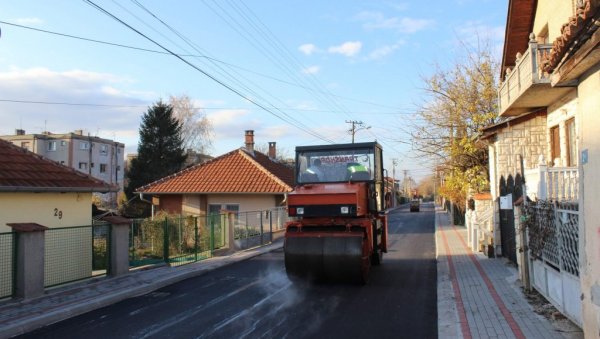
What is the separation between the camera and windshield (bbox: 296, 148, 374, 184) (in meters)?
11.6

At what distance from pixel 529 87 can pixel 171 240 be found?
10.9m

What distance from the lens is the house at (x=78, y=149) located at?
213 ft

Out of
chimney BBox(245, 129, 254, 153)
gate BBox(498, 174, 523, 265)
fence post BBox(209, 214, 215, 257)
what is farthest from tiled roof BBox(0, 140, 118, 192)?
chimney BBox(245, 129, 254, 153)

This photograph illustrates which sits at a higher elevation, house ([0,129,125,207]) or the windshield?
house ([0,129,125,207])

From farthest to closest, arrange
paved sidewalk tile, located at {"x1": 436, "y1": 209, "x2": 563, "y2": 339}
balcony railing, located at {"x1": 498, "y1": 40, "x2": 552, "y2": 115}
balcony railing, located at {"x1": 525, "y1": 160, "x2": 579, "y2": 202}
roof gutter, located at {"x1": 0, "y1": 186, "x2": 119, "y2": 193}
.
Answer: balcony railing, located at {"x1": 498, "y1": 40, "x2": 552, "y2": 115} < roof gutter, located at {"x1": 0, "y1": 186, "x2": 119, "y2": 193} < balcony railing, located at {"x1": 525, "y1": 160, "x2": 579, "y2": 202} < paved sidewalk tile, located at {"x1": 436, "y1": 209, "x2": 563, "y2": 339}

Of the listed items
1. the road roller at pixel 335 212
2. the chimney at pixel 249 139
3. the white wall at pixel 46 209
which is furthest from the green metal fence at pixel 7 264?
the chimney at pixel 249 139

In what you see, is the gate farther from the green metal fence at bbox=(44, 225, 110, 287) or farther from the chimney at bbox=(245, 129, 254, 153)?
the chimney at bbox=(245, 129, 254, 153)

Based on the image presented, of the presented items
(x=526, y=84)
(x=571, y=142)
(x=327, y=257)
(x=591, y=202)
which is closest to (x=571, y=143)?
(x=571, y=142)

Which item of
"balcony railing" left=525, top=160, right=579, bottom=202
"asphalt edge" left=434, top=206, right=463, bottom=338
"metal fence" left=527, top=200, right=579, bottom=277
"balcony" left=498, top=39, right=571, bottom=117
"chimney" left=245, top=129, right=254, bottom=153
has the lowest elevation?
"asphalt edge" left=434, top=206, right=463, bottom=338

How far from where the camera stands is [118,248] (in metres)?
11.8

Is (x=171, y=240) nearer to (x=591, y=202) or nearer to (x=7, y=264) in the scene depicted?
(x=7, y=264)

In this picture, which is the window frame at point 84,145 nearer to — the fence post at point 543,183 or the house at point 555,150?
the house at point 555,150

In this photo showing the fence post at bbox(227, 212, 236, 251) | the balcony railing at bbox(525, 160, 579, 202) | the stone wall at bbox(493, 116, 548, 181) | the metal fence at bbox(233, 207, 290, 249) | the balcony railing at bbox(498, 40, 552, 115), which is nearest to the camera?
the balcony railing at bbox(525, 160, 579, 202)

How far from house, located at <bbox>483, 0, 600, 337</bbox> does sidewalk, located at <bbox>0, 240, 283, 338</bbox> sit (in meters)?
7.80
